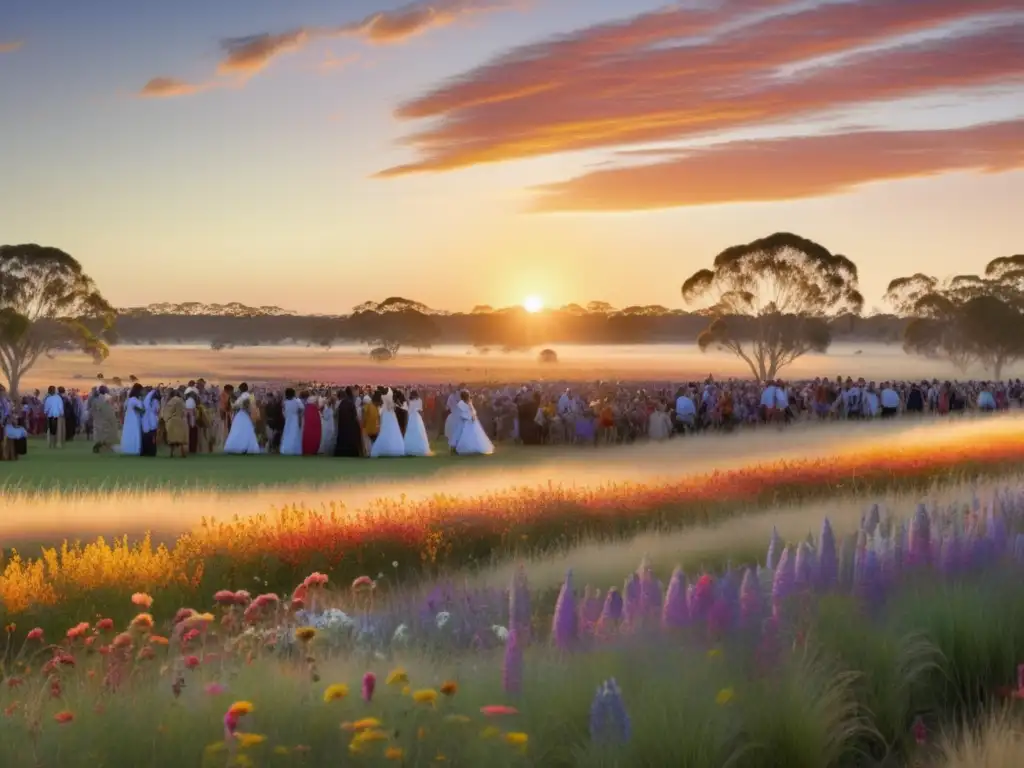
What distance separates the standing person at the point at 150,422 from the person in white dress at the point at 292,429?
3388 millimetres

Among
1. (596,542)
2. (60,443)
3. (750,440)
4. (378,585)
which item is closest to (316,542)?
(378,585)

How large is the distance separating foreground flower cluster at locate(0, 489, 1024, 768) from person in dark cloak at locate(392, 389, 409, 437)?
24417mm

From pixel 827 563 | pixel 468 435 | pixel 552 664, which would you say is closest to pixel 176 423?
pixel 468 435

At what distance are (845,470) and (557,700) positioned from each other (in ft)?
51.3

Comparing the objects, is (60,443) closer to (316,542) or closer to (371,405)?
(371,405)

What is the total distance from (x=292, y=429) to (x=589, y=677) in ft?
92.4

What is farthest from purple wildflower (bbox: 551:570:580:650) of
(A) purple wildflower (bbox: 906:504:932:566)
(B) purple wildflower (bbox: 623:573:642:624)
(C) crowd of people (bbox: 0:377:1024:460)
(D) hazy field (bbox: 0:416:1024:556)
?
(C) crowd of people (bbox: 0:377:1024:460)

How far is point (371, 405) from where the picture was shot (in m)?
34.1

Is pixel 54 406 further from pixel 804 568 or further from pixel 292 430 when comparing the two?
pixel 804 568

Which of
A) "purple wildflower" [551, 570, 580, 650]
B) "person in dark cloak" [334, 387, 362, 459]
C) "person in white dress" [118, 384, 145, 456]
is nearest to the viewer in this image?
"purple wildflower" [551, 570, 580, 650]

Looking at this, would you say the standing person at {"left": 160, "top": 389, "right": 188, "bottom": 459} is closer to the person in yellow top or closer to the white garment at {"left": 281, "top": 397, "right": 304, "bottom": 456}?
the white garment at {"left": 281, "top": 397, "right": 304, "bottom": 456}

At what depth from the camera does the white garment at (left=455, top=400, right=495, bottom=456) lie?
34.5 meters

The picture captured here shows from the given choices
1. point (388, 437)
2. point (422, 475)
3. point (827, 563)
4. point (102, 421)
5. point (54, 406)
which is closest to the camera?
point (827, 563)

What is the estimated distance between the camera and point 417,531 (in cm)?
1562
